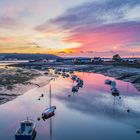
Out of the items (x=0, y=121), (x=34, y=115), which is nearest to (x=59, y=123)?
(x=34, y=115)

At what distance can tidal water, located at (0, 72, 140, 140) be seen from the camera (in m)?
37.5

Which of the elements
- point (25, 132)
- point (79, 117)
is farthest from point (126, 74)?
point (25, 132)

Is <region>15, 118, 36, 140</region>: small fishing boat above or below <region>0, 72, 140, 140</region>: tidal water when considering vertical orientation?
above

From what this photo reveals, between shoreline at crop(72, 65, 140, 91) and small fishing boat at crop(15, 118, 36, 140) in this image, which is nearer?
small fishing boat at crop(15, 118, 36, 140)

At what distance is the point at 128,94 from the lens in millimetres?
72312

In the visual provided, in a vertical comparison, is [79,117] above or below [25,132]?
below

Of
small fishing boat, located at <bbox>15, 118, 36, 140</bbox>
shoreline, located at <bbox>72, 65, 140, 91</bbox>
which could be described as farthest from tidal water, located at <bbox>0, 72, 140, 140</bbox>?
shoreline, located at <bbox>72, 65, 140, 91</bbox>

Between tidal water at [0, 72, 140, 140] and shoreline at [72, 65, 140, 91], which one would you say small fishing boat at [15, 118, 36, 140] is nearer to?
tidal water at [0, 72, 140, 140]

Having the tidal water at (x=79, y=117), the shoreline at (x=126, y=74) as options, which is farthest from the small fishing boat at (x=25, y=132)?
the shoreline at (x=126, y=74)

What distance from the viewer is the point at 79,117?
4719 centimetres

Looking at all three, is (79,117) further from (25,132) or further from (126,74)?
(126,74)

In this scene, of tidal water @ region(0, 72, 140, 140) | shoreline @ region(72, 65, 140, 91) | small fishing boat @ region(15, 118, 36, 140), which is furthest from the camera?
shoreline @ region(72, 65, 140, 91)

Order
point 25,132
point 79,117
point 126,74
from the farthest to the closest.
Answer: point 126,74 < point 79,117 < point 25,132

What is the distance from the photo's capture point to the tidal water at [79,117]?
37469 millimetres
